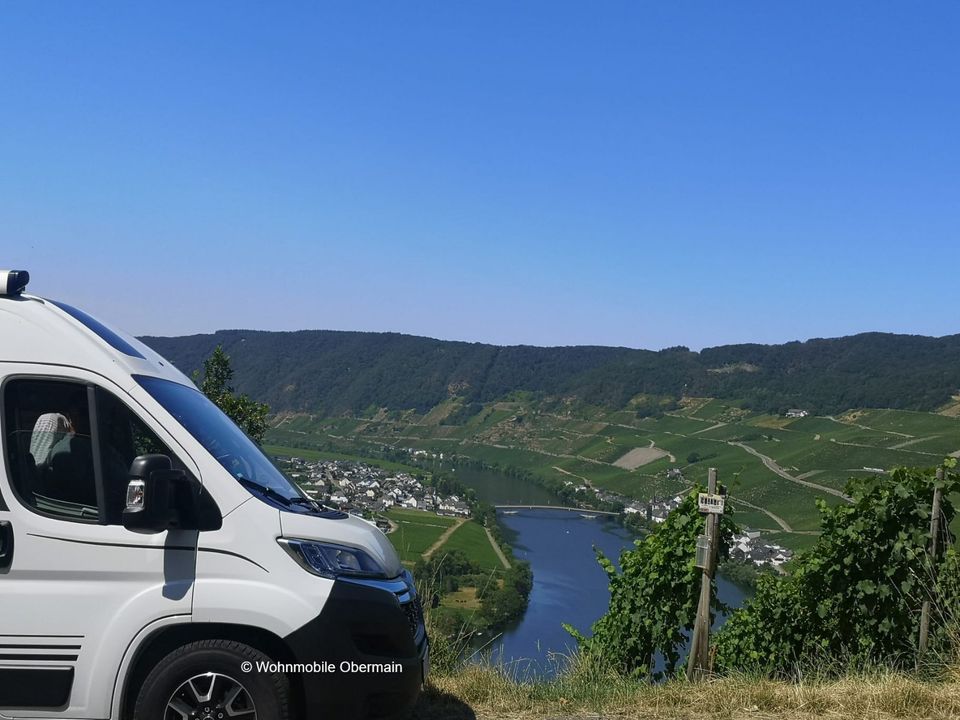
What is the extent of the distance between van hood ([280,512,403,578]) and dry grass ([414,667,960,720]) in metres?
1.37

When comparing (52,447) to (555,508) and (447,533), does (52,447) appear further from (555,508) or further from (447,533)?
(555,508)

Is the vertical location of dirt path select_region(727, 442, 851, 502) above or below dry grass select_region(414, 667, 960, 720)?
below

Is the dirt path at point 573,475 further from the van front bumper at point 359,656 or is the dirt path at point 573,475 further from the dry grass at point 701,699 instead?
the van front bumper at point 359,656

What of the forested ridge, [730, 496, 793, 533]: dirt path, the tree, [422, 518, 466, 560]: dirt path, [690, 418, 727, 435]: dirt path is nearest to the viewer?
the tree

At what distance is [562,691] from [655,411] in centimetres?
13620

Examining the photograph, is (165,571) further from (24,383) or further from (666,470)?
(666,470)

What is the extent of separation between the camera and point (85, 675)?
3881 millimetres

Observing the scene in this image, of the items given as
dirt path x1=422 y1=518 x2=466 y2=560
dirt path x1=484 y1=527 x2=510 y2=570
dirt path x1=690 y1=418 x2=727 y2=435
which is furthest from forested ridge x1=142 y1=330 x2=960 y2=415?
dirt path x1=484 y1=527 x2=510 y2=570

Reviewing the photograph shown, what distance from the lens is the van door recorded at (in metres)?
3.88

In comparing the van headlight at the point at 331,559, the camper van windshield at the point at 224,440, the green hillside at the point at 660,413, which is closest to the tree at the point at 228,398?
the camper van windshield at the point at 224,440

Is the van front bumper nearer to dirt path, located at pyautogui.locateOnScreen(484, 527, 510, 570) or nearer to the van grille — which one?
the van grille

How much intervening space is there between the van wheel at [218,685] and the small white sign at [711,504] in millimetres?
4032

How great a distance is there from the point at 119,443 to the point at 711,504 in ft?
15.3

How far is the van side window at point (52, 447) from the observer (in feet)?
13.2
